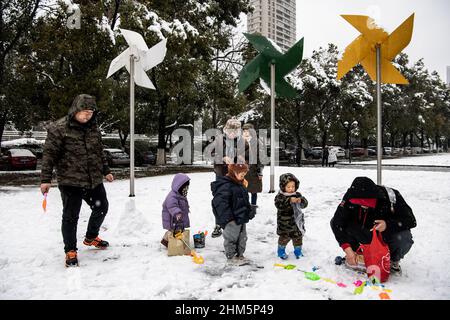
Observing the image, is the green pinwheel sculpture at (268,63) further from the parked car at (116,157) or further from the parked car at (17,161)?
the parked car at (17,161)

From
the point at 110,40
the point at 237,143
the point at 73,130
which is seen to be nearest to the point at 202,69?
the point at 110,40

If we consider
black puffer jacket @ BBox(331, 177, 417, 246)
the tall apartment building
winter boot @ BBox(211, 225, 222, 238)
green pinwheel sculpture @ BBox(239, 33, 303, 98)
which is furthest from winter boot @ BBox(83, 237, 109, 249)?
the tall apartment building

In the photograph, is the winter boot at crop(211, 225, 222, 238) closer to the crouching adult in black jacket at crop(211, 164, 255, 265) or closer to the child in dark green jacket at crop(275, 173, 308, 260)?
the crouching adult in black jacket at crop(211, 164, 255, 265)

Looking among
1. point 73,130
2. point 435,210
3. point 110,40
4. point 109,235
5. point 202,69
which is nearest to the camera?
point 73,130

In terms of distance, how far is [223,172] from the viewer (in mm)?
5371

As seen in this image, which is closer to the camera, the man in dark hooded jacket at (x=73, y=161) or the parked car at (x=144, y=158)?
the man in dark hooded jacket at (x=73, y=161)

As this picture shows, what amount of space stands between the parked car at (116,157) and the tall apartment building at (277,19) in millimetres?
114233

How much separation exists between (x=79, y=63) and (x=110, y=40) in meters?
1.46

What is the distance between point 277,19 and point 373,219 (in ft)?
480

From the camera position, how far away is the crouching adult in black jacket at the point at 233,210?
401cm

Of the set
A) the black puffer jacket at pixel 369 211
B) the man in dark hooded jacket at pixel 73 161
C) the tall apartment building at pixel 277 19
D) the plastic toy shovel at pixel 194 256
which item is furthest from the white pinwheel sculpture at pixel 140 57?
the tall apartment building at pixel 277 19

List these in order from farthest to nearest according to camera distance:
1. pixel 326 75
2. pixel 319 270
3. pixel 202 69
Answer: pixel 326 75
pixel 202 69
pixel 319 270

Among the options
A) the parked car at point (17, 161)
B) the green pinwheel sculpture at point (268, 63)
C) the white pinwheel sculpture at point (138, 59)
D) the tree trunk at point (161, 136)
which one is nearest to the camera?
the white pinwheel sculpture at point (138, 59)
